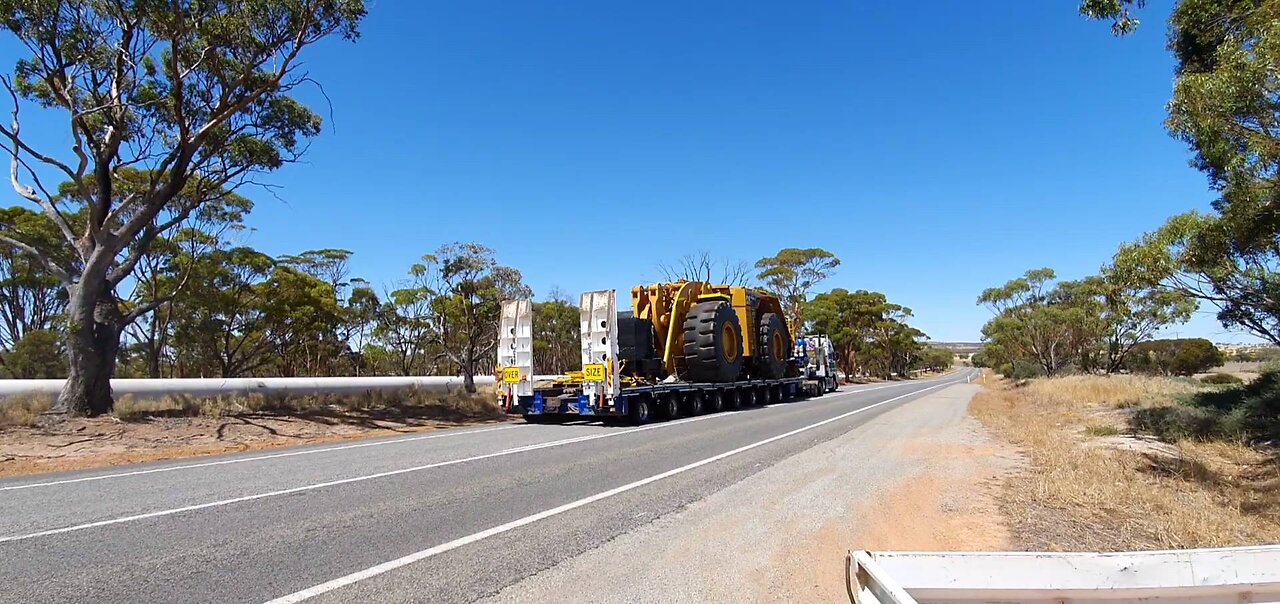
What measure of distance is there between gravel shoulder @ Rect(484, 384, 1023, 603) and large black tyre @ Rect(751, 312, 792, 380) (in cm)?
1379

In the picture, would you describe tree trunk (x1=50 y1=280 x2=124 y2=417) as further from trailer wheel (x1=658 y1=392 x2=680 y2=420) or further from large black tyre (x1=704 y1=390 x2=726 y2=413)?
large black tyre (x1=704 y1=390 x2=726 y2=413)

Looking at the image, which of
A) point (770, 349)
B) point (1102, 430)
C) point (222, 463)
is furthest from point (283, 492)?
point (770, 349)

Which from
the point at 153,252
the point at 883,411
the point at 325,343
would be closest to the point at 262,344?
the point at 325,343

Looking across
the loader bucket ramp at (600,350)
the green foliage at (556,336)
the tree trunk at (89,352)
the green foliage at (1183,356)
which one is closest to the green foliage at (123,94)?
the tree trunk at (89,352)

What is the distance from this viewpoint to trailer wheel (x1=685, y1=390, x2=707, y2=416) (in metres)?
20.8

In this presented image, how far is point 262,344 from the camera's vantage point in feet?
116

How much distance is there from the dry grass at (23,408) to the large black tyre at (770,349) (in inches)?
773

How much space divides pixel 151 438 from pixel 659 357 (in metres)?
12.6

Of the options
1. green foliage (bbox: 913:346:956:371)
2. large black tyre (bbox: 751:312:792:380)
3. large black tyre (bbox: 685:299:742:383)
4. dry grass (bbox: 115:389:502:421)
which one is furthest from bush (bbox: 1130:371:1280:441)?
green foliage (bbox: 913:346:956:371)

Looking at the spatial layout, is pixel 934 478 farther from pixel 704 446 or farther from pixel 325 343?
pixel 325 343

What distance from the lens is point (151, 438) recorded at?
558 inches

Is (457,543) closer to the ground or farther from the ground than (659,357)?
closer to the ground

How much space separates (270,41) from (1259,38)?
18080 millimetres

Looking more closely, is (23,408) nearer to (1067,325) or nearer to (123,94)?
(123,94)
